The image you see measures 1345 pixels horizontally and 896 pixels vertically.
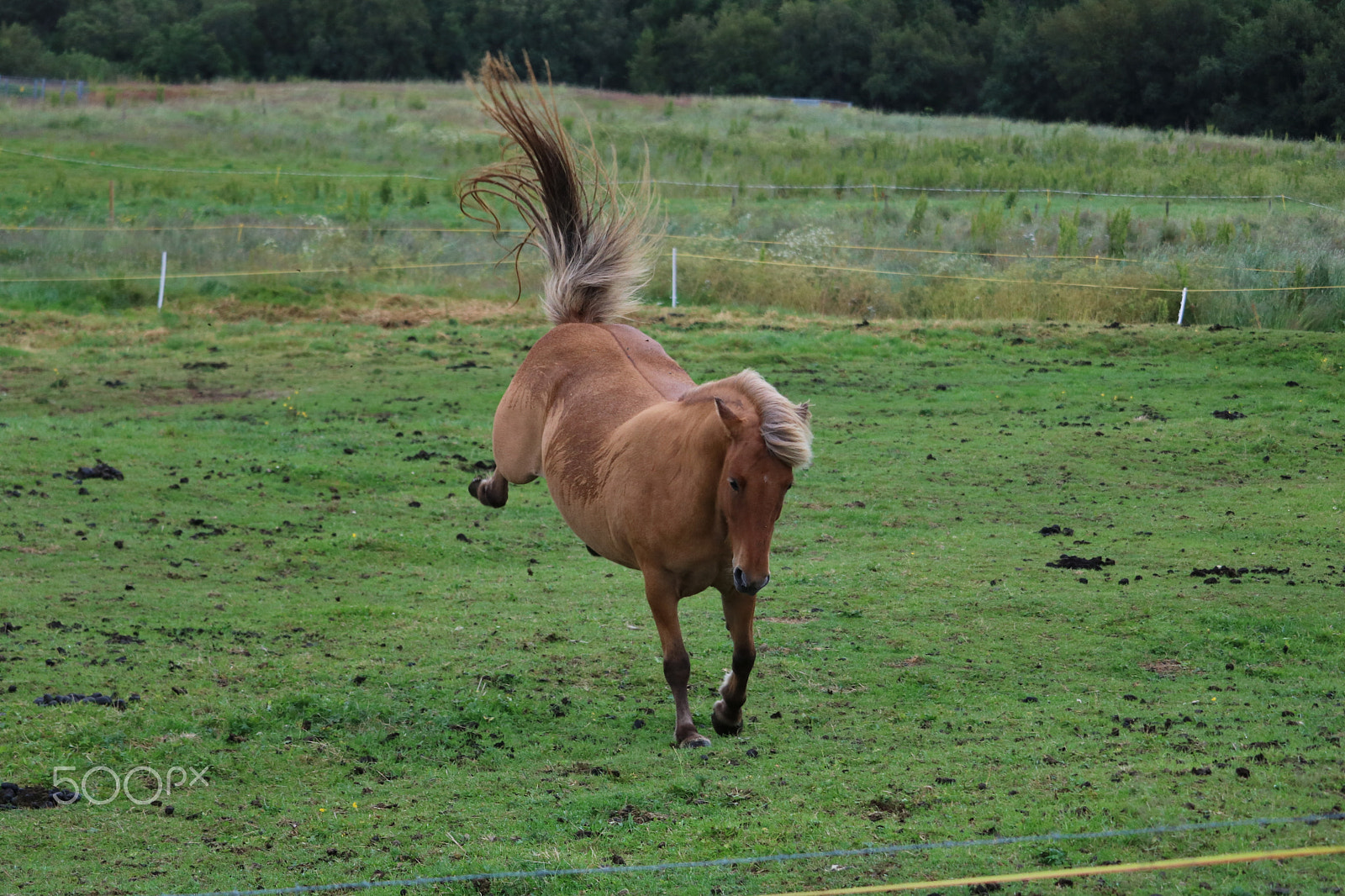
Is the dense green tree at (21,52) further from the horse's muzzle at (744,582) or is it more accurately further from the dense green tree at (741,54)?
the horse's muzzle at (744,582)

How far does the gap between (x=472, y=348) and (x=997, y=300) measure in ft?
29.4

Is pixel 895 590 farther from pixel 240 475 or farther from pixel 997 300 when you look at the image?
pixel 997 300

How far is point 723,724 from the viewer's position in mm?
6145

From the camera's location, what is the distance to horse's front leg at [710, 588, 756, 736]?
576cm

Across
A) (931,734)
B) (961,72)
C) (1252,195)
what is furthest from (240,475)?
(961,72)

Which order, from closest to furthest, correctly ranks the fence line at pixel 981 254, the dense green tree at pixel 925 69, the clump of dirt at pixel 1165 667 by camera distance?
the clump of dirt at pixel 1165 667, the fence line at pixel 981 254, the dense green tree at pixel 925 69

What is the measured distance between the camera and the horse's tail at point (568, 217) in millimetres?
7535

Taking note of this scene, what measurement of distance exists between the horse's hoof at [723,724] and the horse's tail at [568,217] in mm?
2639

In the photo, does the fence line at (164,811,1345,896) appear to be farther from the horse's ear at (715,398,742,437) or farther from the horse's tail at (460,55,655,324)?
the horse's tail at (460,55,655,324)

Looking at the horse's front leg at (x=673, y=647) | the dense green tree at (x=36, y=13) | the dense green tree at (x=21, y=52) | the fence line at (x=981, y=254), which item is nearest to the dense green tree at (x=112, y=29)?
the dense green tree at (x=36, y=13)

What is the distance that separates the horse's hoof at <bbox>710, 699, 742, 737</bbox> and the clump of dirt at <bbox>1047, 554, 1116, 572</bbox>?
4.49 meters

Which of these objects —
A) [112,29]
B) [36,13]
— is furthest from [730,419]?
[36,13]

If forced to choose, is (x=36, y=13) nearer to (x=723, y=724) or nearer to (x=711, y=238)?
(x=711, y=238)

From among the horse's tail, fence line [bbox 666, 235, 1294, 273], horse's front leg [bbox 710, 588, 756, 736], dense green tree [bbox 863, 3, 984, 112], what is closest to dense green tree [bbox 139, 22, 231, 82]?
dense green tree [bbox 863, 3, 984, 112]
